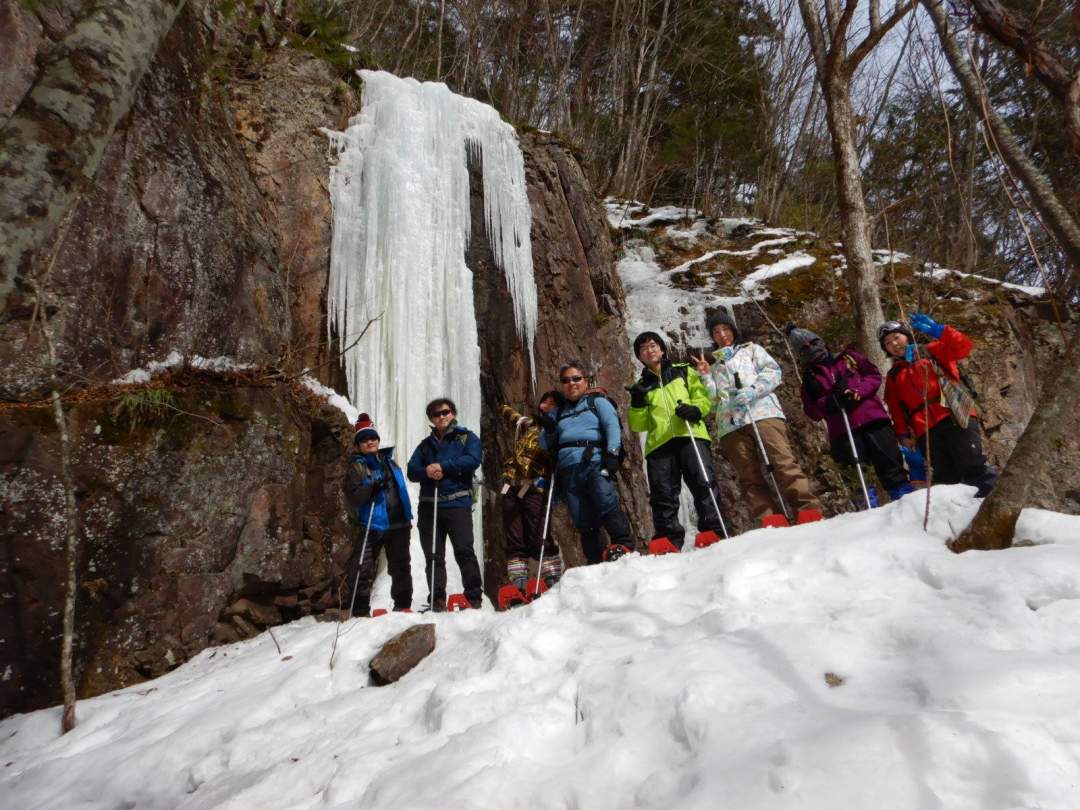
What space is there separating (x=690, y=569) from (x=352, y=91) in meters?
8.01

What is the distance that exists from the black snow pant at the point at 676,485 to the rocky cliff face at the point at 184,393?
309 cm

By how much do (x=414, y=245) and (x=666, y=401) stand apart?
4.38 m

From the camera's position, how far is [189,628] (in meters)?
4.30

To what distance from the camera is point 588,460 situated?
410 centimetres

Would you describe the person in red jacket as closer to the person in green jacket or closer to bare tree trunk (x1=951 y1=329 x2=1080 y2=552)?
the person in green jacket

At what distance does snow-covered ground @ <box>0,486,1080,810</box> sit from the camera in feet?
4.33

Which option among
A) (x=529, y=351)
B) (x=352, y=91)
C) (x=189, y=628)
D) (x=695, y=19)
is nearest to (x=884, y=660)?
(x=189, y=628)

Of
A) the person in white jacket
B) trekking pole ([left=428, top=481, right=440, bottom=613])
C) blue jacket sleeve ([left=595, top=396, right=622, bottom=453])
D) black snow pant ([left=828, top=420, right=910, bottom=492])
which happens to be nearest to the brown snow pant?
the person in white jacket

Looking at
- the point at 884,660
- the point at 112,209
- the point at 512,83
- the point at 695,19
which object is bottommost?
the point at 884,660

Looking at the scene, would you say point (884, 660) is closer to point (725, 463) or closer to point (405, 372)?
point (405, 372)

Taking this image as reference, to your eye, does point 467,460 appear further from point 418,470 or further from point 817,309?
point 817,309

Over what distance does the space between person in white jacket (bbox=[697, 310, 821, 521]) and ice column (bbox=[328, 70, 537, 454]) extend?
Result: 3.41 m

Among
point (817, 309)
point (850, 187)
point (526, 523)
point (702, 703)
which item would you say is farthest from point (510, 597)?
point (817, 309)

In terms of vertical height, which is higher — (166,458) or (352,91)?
(352,91)
